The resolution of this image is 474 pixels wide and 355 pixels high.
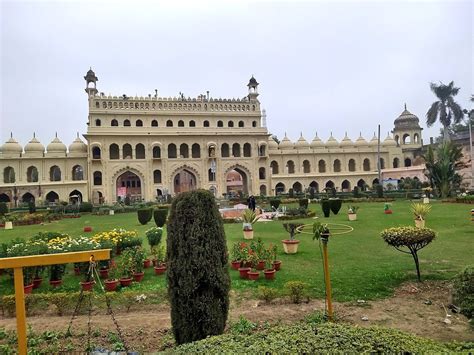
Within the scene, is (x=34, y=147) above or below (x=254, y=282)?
above

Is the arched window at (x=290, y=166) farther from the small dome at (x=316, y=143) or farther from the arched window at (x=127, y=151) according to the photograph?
the arched window at (x=127, y=151)

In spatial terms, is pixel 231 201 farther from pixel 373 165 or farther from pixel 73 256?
pixel 73 256

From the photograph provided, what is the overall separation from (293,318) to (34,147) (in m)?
43.4

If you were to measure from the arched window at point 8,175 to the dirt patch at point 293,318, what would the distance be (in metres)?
41.1

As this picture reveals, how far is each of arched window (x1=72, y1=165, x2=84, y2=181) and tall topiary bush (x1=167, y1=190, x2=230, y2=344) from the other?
41.8 meters

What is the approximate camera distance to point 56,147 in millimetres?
41594

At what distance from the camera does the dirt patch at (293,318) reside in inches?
202

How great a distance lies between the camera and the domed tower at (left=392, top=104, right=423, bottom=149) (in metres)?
54.2

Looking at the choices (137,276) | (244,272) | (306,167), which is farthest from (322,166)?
(137,276)

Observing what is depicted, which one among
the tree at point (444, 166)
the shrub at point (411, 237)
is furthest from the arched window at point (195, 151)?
the shrub at point (411, 237)

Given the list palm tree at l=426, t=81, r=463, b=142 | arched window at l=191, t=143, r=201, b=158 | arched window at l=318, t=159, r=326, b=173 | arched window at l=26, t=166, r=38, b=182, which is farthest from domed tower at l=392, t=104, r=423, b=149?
arched window at l=26, t=166, r=38, b=182

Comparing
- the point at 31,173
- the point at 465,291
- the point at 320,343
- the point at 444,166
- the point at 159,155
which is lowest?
the point at 465,291

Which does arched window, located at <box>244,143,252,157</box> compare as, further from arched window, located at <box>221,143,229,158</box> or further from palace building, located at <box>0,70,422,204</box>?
arched window, located at <box>221,143,229,158</box>

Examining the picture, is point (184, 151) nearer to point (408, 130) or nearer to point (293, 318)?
point (408, 130)
